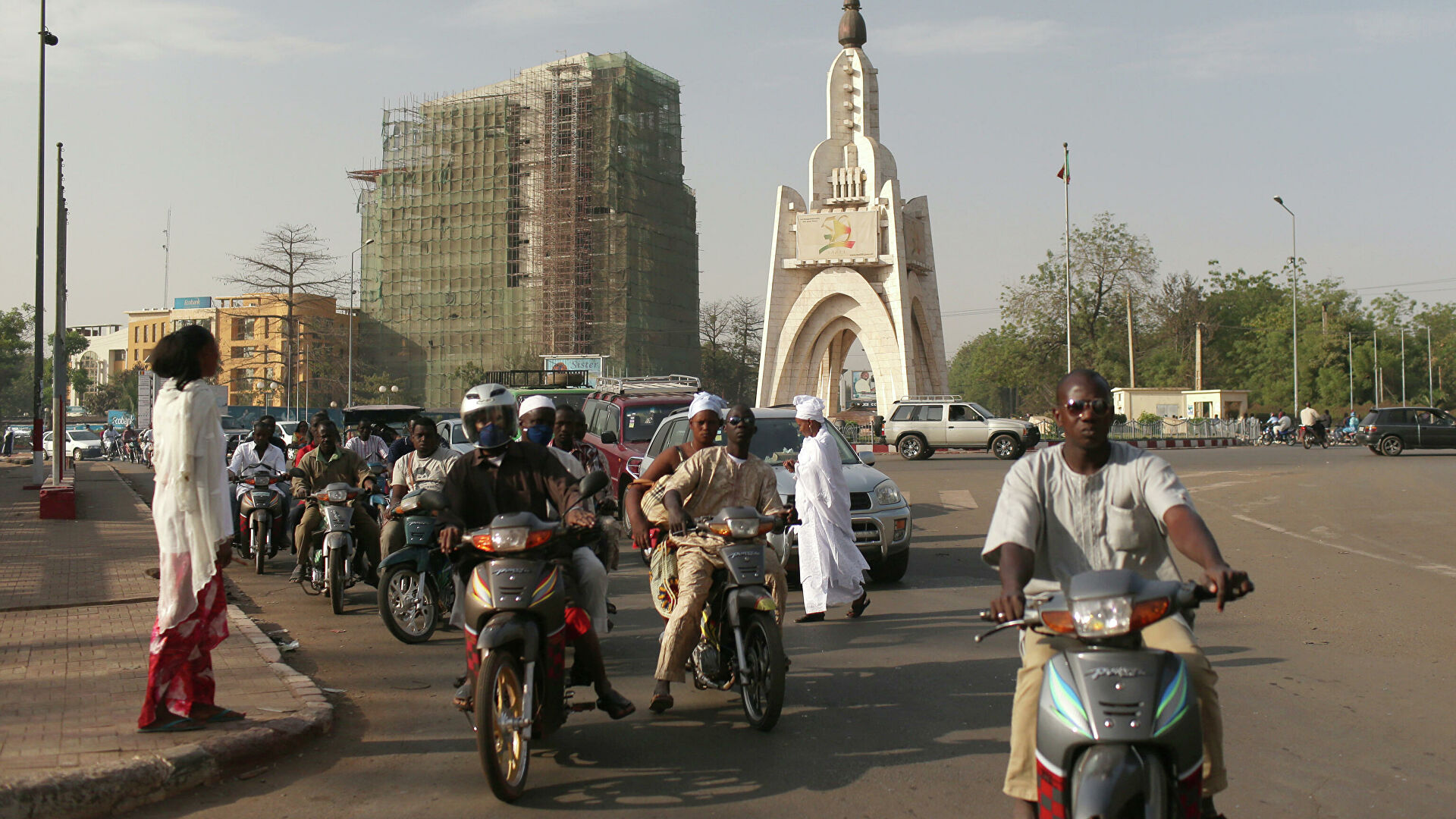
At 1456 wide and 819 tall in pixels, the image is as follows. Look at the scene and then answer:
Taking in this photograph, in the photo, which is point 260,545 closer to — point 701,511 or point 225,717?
point 225,717

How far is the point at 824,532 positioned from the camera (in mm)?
8984

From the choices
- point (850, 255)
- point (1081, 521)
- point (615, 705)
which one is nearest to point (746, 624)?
point (615, 705)

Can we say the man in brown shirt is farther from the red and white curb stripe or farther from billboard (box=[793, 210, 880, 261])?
billboard (box=[793, 210, 880, 261])

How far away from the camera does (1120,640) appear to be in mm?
3156

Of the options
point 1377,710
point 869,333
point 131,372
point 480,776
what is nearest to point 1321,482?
point 1377,710

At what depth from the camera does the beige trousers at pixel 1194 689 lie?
131 inches

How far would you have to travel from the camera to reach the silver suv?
34328 millimetres

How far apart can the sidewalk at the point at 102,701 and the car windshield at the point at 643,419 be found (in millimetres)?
6775

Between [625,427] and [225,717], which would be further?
[625,427]

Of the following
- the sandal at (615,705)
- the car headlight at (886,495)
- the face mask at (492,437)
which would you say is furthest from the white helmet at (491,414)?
the car headlight at (886,495)

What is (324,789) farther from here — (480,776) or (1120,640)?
(1120,640)

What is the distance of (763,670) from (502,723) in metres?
1.48

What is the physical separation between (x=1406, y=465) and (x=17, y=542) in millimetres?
28563

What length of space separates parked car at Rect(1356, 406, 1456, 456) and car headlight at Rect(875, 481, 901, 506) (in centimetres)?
2937
